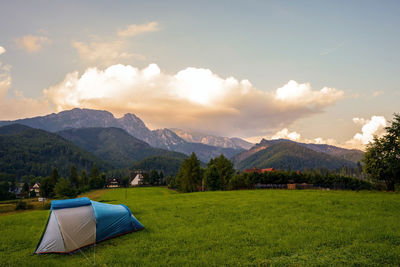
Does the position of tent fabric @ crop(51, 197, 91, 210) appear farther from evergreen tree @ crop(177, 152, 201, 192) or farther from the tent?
evergreen tree @ crop(177, 152, 201, 192)

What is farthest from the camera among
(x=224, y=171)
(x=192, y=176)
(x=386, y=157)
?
(x=224, y=171)

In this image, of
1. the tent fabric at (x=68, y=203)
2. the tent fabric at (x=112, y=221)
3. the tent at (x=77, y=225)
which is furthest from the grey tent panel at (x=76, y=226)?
the tent fabric at (x=112, y=221)

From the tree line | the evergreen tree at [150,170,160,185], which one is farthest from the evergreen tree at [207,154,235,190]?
the evergreen tree at [150,170,160,185]

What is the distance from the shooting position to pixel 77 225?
16.4 meters

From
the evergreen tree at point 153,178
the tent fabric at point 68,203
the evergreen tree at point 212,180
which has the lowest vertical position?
the evergreen tree at point 153,178

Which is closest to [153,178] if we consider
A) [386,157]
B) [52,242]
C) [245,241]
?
[386,157]

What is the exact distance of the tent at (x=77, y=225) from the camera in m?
15.5

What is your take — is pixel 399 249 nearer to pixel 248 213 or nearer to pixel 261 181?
pixel 248 213

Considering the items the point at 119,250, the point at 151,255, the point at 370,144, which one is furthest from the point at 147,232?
the point at 370,144

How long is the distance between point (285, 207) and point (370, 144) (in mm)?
38766

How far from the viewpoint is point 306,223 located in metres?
19.5

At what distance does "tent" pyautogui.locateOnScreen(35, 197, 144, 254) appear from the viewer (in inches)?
611

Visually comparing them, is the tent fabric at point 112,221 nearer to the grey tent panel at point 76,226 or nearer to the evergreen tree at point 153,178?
the grey tent panel at point 76,226

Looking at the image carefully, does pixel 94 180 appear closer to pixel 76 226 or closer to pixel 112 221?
pixel 112 221
